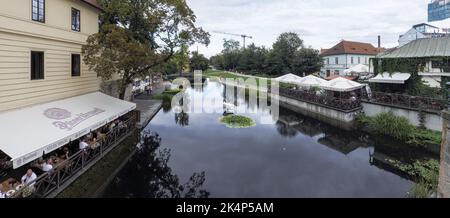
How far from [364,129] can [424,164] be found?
7.77m

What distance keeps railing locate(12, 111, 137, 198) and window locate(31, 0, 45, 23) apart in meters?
6.31

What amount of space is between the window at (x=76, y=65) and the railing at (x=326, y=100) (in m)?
20.1

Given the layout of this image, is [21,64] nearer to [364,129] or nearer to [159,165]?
[159,165]

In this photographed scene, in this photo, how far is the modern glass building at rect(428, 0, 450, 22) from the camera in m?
31.1

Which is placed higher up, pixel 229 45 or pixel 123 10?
pixel 229 45

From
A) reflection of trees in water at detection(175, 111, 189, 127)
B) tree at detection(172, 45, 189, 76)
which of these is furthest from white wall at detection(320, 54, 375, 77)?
tree at detection(172, 45, 189, 76)

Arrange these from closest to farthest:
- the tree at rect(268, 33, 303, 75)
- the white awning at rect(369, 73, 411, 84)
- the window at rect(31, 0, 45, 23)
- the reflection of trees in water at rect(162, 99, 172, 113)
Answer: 1. the window at rect(31, 0, 45, 23)
2. the white awning at rect(369, 73, 411, 84)
3. the reflection of trees in water at rect(162, 99, 172, 113)
4. the tree at rect(268, 33, 303, 75)

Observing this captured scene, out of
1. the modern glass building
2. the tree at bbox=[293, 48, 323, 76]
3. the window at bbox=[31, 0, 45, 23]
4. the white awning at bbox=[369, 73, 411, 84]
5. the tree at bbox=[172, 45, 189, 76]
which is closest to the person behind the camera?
the window at bbox=[31, 0, 45, 23]

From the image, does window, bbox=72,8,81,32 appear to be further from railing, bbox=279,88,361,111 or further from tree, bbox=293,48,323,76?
tree, bbox=293,48,323,76

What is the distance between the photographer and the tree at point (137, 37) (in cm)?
1745

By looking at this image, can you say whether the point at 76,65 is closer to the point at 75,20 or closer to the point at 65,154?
the point at 75,20

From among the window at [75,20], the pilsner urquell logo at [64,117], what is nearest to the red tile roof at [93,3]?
the window at [75,20]
